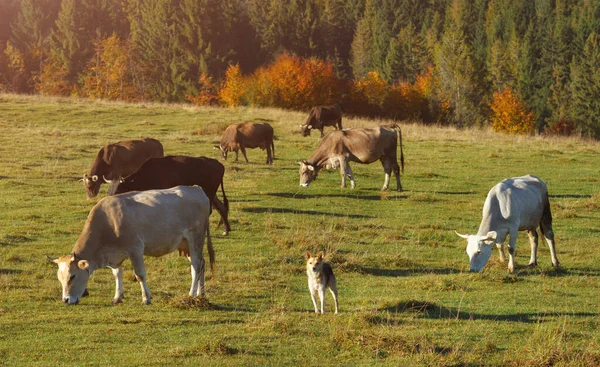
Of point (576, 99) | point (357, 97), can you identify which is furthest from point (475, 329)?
point (576, 99)

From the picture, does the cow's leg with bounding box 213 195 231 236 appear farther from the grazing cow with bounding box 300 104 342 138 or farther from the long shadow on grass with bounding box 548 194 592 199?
the grazing cow with bounding box 300 104 342 138

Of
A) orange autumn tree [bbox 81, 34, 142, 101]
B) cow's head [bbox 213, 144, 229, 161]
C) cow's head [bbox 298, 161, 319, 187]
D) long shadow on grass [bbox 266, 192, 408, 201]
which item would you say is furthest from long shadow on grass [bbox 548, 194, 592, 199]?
orange autumn tree [bbox 81, 34, 142, 101]

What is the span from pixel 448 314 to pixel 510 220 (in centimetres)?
434

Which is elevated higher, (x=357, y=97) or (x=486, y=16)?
(x=486, y=16)

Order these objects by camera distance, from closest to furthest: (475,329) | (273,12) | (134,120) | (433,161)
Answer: (475,329) < (433,161) < (134,120) < (273,12)

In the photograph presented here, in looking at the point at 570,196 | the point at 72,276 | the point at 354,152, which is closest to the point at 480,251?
the point at 72,276

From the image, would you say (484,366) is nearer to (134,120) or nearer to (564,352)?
(564,352)

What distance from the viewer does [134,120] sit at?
4684 cm

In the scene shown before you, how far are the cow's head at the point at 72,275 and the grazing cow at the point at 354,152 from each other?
48.4 feet

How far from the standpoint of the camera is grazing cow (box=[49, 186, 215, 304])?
1233 centimetres

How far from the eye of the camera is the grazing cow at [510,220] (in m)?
15.4

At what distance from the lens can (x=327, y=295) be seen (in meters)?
14.1

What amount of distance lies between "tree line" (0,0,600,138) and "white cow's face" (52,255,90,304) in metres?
54.5

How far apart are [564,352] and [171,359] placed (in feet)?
14.9
